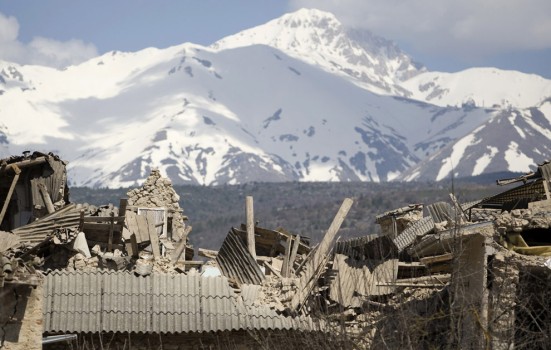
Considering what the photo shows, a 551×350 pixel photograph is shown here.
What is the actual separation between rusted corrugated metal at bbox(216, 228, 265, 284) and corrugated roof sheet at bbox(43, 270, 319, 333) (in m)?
3.46

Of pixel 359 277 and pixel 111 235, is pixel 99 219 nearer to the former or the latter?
pixel 111 235

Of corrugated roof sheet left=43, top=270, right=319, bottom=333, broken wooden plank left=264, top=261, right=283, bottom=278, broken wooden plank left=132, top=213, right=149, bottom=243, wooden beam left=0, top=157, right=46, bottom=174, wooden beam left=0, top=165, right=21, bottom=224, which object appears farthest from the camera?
wooden beam left=0, top=157, right=46, bottom=174

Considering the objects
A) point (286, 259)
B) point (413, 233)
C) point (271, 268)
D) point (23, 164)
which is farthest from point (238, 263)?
point (23, 164)

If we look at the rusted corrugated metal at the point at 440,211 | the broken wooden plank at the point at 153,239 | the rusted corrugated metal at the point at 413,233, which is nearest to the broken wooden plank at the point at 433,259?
the rusted corrugated metal at the point at 413,233

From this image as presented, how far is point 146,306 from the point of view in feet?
91.7

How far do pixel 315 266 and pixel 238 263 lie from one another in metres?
3.10

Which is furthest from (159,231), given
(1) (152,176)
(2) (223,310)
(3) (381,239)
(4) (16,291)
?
(4) (16,291)

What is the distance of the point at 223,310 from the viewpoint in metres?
28.3

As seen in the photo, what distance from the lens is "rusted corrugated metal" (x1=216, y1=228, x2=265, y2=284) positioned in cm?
3250

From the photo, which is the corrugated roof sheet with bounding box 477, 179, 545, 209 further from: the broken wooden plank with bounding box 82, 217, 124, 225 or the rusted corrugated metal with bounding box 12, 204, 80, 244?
the rusted corrugated metal with bounding box 12, 204, 80, 244

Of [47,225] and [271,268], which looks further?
[47,225]

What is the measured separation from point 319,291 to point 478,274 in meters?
6.53

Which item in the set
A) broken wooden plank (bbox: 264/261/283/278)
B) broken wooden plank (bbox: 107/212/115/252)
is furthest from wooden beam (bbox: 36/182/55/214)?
broken wooden plank (bbox: 264/261/283/278)

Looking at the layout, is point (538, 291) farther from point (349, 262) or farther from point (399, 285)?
point (349, 262)
